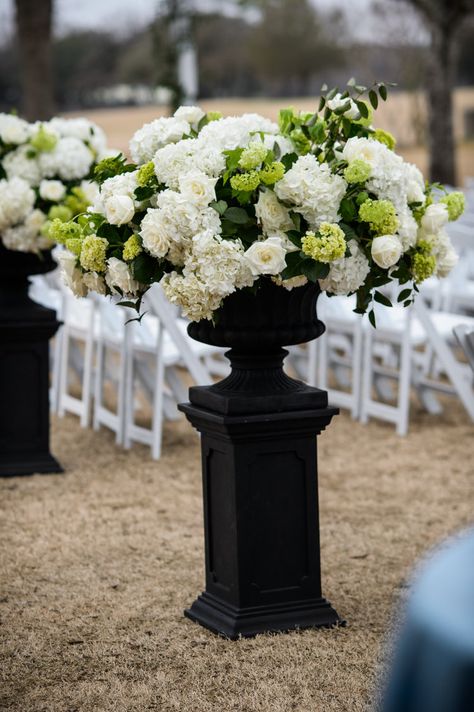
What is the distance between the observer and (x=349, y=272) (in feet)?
11.0

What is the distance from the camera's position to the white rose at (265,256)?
128 inches

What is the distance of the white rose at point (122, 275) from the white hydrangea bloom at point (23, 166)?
2071mm

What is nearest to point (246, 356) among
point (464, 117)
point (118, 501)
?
point (118, 501)

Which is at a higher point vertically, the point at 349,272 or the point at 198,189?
the point at 198,189

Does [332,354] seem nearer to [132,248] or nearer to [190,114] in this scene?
[190,114]

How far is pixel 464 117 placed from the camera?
30.4m

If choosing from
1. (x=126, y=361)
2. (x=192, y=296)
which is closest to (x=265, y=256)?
(x=192, y=296)

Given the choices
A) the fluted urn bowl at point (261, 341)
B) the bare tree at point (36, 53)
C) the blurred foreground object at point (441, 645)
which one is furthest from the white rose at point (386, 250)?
the bare tree at point (36, 53)

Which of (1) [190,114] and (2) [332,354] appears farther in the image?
(2) [332,354]

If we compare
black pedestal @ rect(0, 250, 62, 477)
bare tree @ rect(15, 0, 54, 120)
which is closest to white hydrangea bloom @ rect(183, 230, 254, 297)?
black pedestal @ rect(0, 250, 62, 477)

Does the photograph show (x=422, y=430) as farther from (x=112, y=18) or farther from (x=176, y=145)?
(x=112, y=18)

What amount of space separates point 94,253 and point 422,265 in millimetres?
987

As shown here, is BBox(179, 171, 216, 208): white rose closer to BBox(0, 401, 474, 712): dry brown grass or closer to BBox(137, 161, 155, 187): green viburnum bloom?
BBox(137, 161, 155, 187): green viburnum bloom

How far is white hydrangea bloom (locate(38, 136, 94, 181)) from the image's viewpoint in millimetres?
5414
